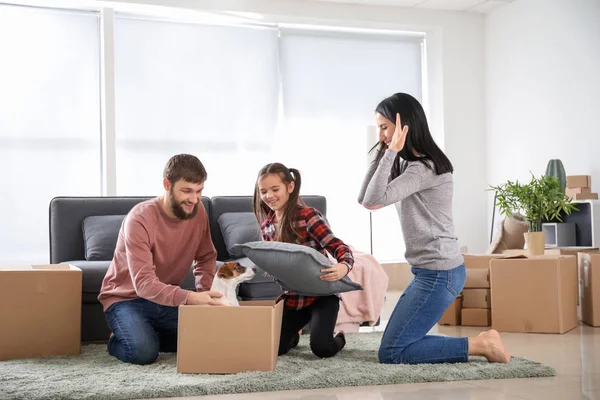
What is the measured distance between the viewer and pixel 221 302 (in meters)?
2.88

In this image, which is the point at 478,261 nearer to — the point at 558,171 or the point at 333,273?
the point at 558,171

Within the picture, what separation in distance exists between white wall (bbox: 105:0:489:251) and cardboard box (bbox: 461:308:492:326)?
2999 millimetres

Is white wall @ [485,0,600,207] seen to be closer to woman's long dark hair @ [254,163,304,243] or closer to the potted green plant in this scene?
the potted green plant

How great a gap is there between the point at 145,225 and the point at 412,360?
1.26 m

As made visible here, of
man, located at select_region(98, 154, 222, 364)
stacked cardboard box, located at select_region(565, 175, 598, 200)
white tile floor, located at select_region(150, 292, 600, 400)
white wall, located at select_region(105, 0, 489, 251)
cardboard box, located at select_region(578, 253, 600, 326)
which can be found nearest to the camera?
white tile floor, located at select_region(150, 292, 600, 400)

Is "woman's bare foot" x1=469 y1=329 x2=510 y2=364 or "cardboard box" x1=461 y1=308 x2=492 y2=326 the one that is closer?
"woman's bare foot" x1=469 y1=329 x2=510 y2=364

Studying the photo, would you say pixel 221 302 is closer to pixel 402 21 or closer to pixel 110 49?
pixel 110 49

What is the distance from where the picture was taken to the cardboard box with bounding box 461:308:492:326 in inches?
173

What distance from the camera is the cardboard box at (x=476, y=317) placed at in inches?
173

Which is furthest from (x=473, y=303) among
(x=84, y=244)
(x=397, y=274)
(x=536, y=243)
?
(x=397, y=274)

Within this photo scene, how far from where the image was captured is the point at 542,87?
651 centimetres

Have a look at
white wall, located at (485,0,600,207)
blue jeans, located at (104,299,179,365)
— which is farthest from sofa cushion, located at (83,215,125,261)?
white wall, located at (485,0,600,207)

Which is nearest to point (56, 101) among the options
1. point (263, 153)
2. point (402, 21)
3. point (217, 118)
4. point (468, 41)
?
point (217, 118)

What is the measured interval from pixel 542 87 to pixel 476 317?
9.63 ft
